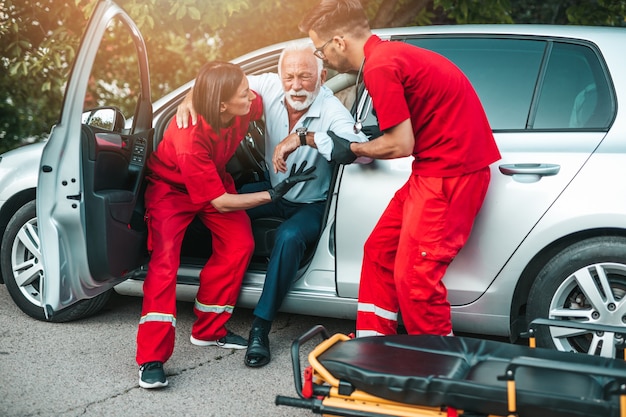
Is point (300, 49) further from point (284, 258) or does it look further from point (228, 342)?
point (228, 342)

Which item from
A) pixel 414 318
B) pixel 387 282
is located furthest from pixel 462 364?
pixel 387 282

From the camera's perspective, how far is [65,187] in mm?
3680

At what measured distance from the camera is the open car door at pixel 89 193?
3662mm

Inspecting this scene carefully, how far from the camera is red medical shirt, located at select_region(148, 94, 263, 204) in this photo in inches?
155

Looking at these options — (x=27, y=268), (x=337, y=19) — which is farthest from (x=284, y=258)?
(x=27, y=268)

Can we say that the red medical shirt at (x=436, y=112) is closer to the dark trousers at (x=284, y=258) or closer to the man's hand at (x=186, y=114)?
the dark trousers at (x=284, y=258)

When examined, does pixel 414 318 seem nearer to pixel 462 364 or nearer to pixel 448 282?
pixel 448 282

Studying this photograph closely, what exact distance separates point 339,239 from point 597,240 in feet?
3.80

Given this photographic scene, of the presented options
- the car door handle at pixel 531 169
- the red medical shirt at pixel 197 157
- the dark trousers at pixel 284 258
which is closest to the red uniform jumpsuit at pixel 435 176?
the car door handle at pixel 531 169

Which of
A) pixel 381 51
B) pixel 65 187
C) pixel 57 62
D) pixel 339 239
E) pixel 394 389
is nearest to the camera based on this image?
pixel 394 389

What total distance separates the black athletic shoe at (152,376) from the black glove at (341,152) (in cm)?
124

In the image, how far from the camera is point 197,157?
3936 millimetres

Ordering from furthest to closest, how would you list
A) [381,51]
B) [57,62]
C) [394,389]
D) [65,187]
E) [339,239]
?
[57,62] → [339,239] → [65,187] → [381,51] → [394,389]

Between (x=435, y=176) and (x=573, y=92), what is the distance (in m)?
0.79
